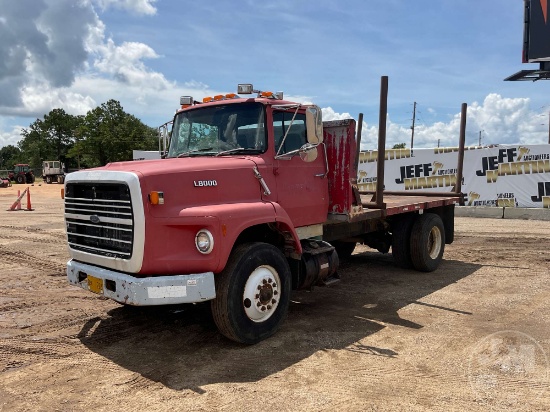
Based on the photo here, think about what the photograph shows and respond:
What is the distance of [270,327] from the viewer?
5.12 metres

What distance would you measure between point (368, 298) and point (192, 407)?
3.77 m

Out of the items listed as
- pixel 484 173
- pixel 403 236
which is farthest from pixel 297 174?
pixel 484 173

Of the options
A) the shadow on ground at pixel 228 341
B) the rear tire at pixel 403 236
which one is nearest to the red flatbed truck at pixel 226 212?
the shadow on ground at pixel 228 341

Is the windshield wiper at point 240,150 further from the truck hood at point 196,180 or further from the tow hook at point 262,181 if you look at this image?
the tow hook at point 262,181

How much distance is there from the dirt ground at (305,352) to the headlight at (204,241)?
108cm

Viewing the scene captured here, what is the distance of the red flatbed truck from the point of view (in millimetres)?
4438

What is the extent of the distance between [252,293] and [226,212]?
90cm

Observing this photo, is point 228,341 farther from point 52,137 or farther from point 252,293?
point 52,137

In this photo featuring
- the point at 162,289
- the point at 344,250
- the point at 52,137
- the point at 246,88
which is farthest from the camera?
the point at 52,137

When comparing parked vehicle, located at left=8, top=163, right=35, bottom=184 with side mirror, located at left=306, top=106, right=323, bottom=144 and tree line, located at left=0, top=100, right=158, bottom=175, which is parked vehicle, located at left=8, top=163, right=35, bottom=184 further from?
side mirror, located at left=306, top=106, right=323, bottom=144

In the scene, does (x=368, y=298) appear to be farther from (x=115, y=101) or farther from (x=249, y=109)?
(x=115, y=101)

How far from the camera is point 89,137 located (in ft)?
222

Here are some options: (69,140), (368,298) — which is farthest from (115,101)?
(368,298)

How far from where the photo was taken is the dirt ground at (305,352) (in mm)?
3869
